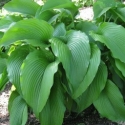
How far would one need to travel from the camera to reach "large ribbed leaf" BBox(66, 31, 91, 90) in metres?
2.20

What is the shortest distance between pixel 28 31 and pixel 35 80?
396 mm

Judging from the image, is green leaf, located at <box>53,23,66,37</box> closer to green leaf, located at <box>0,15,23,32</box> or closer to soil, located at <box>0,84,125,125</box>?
green leaf, located at <box>0,15,23,32</box>

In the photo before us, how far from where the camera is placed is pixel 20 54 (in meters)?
2.43

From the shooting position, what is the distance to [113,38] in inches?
93.4

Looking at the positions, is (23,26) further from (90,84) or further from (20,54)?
(90,84)

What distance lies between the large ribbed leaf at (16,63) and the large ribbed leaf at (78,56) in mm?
365

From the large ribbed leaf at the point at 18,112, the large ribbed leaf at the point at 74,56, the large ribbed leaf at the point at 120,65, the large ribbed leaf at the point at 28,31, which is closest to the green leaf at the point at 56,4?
the large ribbed leaf at the point at 28,31

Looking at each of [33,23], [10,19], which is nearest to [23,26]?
[33,23]

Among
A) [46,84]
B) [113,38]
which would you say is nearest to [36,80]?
[46,84]

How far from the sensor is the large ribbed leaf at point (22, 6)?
113 inches

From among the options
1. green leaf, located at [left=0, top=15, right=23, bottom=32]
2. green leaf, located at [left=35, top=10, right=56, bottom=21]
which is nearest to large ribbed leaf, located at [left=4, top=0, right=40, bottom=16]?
green leaf, located at [left=0, top=15, right=23, bottom=32]

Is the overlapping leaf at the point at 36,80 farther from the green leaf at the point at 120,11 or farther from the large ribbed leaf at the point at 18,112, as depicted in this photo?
the green leaf at the point at 120,11

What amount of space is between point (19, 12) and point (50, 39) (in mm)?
720

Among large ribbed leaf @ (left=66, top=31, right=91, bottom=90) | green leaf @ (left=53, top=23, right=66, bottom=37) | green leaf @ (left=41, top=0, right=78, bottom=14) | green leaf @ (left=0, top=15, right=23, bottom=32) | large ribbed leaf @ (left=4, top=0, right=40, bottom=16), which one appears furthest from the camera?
large ribbed leaf @ (left=4, top=0, right=40, bottom=16)
